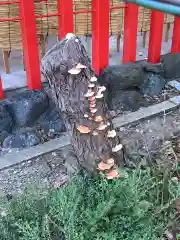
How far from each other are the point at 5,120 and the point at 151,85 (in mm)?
1681

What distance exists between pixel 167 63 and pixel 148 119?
96 cm

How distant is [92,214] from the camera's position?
2.02 meters

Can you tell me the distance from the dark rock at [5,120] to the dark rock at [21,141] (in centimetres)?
14

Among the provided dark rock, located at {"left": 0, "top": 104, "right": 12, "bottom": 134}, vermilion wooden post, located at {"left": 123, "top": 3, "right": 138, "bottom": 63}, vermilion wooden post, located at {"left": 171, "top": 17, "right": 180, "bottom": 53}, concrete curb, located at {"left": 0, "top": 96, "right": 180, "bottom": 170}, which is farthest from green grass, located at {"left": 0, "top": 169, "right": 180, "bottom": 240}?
vermilion wooden post, located at {"left": 171, "top": 17, "right": 180, "bottom": 53}

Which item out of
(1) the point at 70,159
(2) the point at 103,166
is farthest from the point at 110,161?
(1) the point at 70,159

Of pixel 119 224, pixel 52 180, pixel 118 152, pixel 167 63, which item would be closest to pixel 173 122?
pixel 167 63

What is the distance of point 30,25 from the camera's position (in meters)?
3.03

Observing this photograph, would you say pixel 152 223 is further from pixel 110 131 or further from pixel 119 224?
pixel 110 131

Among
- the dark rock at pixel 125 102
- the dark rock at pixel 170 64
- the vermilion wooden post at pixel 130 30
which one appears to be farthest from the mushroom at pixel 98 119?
the dark rock at pixel 170 64

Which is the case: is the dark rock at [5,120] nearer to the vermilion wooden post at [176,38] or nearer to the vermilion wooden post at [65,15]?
the vermilion wooden post at [65,15]

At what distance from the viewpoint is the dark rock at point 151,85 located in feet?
12.7

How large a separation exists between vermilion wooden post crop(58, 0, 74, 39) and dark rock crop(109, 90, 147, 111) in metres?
0.88

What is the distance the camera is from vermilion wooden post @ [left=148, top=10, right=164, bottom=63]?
3.75m

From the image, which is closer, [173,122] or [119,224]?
[119,224]
